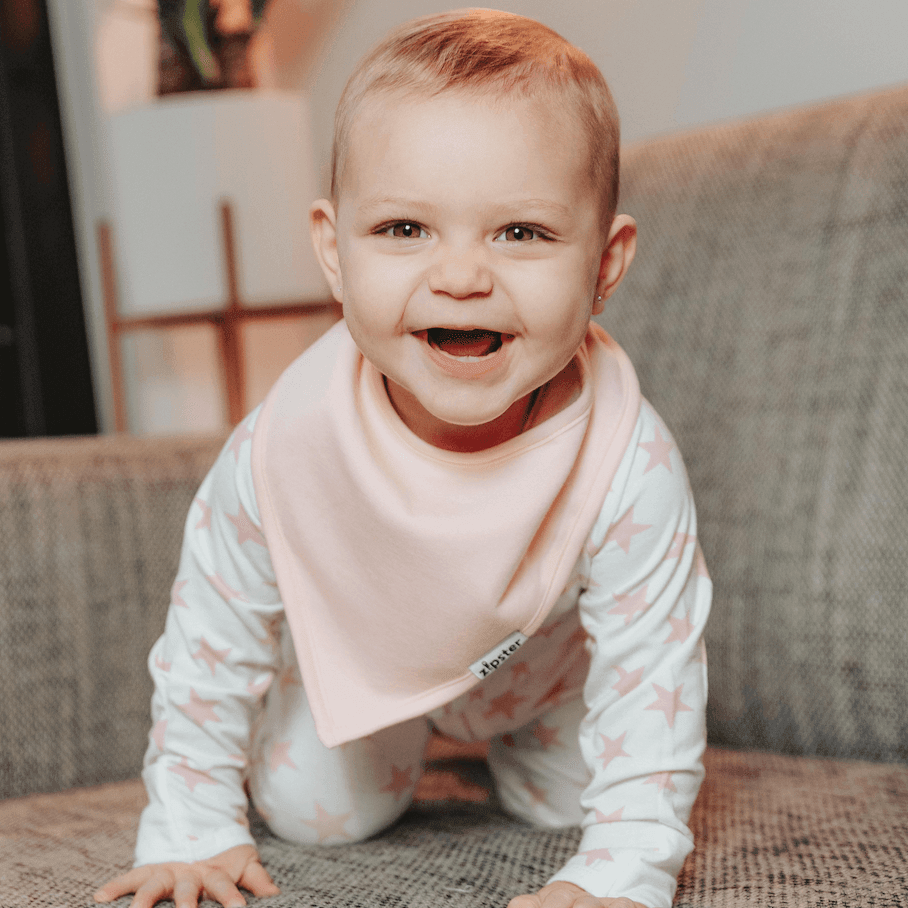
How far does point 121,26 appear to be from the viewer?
195cm

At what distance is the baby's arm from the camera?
64 cm

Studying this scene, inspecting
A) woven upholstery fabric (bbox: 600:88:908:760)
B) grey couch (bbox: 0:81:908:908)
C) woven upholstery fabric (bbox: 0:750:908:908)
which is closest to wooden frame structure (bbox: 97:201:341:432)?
grey couch (bbox: 0:81:908:908)

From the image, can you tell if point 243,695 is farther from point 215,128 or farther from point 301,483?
point 215,128

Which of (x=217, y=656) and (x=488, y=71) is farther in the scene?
(x=217, y=656)

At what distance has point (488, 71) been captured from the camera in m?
0.51

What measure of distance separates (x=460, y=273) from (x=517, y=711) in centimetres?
41

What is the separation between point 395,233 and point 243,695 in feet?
1.11

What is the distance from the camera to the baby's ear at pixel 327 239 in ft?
1.95

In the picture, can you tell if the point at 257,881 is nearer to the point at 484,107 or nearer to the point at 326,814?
the point at 326,814

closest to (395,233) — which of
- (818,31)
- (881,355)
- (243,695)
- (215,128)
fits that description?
(243,695)

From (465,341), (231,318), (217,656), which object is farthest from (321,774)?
(231,318)

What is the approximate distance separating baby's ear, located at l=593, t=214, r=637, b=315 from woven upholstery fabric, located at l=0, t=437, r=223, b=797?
0.49m

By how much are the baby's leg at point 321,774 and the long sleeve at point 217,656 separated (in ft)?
0.21

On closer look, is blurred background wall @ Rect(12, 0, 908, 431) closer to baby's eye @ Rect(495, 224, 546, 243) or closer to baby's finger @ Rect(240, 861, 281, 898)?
baby's eye @ Rect(495, 224, 546, 243)
